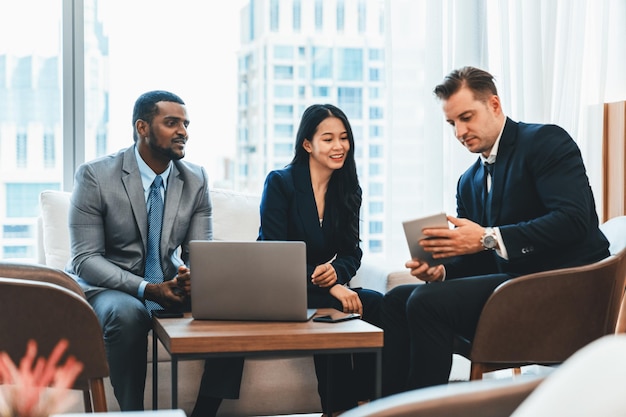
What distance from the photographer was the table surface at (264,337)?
203 cm

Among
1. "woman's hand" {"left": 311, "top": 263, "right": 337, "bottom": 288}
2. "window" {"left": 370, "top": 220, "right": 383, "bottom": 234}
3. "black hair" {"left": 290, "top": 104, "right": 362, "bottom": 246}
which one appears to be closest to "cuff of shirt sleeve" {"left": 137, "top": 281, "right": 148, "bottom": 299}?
"woman's hand" {"left": 311, "top": 263, "right": 337, "bottom": 288}

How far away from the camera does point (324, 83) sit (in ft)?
13.3

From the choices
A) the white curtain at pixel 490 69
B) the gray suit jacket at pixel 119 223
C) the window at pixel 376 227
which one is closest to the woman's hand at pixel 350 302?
the gray suit jacket at pixel 119 223

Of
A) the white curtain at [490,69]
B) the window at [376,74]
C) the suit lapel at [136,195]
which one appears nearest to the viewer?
the suit lapel at [136,195]

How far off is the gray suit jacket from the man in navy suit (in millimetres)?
857

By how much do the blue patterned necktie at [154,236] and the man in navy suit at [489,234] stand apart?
870mm

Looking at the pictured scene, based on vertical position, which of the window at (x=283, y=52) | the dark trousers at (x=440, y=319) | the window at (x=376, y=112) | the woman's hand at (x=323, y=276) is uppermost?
the window at (x=283, y=52)

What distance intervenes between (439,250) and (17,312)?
1268 mm

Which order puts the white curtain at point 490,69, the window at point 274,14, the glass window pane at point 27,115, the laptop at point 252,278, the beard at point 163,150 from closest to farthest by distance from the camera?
the laptop at point 252,278 < the beard at point 163,150 < the glass window pane at point 27,115 < the white curtain at point 490,69 < the window at point 274,14

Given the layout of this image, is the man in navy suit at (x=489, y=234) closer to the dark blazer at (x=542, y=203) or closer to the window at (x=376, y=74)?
the dark blazer at (x=542, y=203)

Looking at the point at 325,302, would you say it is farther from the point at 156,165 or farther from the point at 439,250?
the point at 156,165

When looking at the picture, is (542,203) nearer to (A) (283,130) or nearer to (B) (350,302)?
(B) (350,302)

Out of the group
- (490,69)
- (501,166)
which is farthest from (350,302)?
(490,69)

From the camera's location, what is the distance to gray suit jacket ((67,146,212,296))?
280 centimetres
